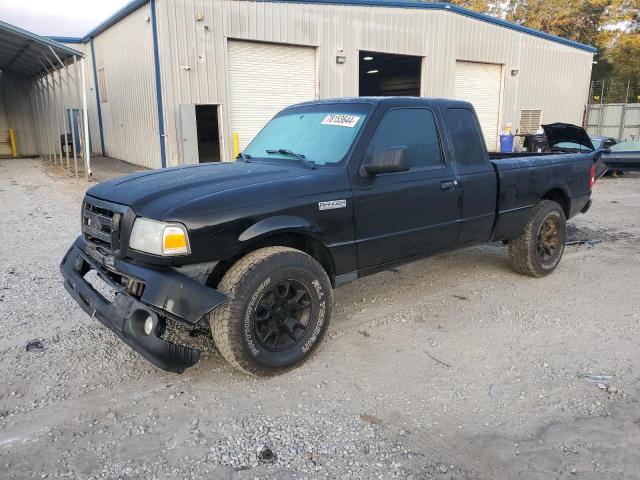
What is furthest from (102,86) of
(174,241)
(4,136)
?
(174,241)

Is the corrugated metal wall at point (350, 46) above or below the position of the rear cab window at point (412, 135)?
above

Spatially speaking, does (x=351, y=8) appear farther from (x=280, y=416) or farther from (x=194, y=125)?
(x=280, y=416)

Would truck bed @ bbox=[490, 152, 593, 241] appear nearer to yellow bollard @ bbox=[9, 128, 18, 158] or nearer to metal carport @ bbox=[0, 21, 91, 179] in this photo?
metal carport @ bbox=[0, 21, 91, 179]

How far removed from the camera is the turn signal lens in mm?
3057

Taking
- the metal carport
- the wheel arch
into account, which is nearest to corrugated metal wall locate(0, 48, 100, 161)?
the metal carport

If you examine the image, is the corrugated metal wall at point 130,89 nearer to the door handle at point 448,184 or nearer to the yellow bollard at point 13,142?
the yellow bollard at point 13,142

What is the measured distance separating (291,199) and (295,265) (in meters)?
0.46

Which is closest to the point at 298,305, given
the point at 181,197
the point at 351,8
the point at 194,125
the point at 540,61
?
the point at 181,197

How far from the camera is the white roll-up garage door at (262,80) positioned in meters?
13.8

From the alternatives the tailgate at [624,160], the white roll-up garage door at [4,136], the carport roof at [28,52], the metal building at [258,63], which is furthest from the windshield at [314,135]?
the white roll-up garage door at [4,136]

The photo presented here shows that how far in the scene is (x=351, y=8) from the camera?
15.5 metres

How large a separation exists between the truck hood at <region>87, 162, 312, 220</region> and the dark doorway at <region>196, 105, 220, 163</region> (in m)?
11.0

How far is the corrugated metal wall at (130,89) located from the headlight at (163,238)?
37.8 feet

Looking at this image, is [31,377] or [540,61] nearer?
[31,377]
